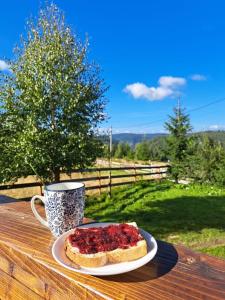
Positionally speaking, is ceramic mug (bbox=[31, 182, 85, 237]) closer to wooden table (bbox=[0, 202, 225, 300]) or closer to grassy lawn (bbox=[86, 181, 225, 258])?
wooden table (bbox=[0, 202, 225, 300])

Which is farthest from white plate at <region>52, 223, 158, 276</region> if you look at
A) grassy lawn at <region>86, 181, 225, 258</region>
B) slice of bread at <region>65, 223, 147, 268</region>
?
grassy lawn at <region>86, 181, 225, 258</region>

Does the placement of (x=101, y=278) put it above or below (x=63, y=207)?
below

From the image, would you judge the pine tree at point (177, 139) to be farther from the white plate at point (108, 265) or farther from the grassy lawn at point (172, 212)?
the white plate at point (108, 265)

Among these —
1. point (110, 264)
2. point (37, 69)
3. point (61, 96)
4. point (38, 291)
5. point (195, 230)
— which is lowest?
point (195, 230)

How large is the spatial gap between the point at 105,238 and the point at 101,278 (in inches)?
6.2

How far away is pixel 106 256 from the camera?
2.97ft

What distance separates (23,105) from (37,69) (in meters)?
0.77

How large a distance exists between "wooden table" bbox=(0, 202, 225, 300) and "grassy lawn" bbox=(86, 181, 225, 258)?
158 inches

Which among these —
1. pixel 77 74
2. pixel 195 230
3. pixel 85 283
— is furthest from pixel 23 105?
pixel 85 283

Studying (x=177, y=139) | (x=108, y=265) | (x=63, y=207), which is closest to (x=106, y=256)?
(x=108, y=265)

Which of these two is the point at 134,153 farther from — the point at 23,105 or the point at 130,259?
the point at 130,259

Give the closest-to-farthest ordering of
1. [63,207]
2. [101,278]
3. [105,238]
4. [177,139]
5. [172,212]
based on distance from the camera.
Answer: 1. [101,278]
2. [105,238]
3. [63,207]
4. [172,212]
5. [177,139]

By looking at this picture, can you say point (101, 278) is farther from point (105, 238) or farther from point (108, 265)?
point (105, 238)

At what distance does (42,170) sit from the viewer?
17.8ft
